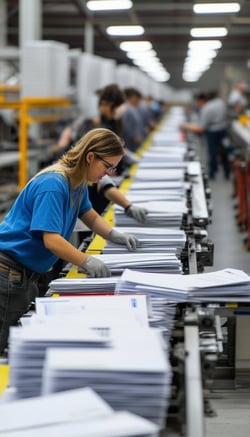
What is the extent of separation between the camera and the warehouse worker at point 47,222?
10.7ft

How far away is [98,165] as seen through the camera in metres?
3.38

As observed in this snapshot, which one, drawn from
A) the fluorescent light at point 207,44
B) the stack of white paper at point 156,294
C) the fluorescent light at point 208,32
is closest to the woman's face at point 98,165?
the stack of white paper at point 156,294

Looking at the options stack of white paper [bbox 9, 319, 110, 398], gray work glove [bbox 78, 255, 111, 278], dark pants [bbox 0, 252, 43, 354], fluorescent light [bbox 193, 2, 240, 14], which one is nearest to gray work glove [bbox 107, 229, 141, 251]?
dark pants [bbox 0, 252, 43, 354]

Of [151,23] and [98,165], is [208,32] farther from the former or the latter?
[98,165]

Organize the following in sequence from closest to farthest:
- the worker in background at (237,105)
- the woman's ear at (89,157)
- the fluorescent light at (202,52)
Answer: the woman's ear at (89,157), the worker in background at (237,105), the fluorescent light at (202,52)

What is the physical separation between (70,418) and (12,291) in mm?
1887

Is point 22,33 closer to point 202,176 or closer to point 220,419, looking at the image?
point 202,176

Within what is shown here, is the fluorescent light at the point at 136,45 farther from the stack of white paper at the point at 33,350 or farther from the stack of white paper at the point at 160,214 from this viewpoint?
the stack of white paper at the point at 33,350

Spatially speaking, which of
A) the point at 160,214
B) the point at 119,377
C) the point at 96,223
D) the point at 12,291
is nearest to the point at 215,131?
the point at 160,214

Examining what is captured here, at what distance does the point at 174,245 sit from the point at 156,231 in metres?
0.26

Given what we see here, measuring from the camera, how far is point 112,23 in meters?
16.3

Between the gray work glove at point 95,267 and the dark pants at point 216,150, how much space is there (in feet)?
44.2

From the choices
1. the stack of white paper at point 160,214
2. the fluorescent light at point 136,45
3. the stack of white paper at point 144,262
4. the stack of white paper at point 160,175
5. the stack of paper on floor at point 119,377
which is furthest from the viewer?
the fluorescent light at point 136,45

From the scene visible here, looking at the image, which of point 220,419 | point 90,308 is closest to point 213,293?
point 90,308
